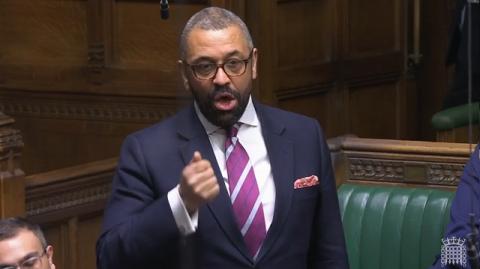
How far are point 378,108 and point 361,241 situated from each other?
2.09 meters

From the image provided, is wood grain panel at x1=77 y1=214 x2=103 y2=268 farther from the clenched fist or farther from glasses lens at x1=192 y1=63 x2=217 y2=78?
the clenched fist

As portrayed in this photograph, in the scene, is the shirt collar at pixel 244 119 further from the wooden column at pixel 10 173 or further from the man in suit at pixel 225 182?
the wooden column at pixel 10 173

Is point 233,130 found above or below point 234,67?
below

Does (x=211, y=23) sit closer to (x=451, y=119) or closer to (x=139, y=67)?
(x=451, y=119)

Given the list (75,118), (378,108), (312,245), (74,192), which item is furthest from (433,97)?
(312,245)

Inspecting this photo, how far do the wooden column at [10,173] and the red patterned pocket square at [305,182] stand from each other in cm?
198

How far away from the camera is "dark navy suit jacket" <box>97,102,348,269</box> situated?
117 inches

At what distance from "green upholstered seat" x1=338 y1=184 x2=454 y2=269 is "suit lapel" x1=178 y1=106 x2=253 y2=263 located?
161 cm

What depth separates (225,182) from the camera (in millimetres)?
3051

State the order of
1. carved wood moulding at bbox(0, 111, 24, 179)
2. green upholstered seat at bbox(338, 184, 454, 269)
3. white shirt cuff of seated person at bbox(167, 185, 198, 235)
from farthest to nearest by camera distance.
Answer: carved wood moulding at bbox(0, 111, 24, 179)
green upholstered seat at bbox(338, 184, 454, 269)
white shirt cuff of seated person at bbox(167, 185, 198, 235)

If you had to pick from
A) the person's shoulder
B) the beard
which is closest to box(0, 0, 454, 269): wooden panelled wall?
the person's shoulder

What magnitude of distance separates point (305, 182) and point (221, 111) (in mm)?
302

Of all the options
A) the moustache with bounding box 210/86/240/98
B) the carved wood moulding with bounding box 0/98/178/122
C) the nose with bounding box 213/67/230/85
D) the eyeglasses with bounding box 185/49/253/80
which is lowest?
the carved wood moulding with bounding box 0/98/178/122

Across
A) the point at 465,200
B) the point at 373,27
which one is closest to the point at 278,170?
the point at 465,200
